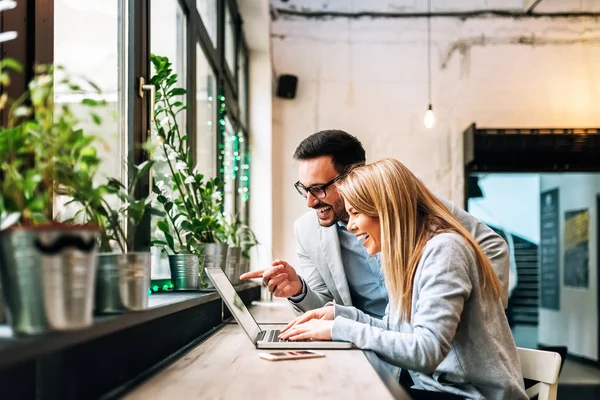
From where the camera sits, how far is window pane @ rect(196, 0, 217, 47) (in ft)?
12.5

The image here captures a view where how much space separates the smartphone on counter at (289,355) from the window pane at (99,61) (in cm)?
52

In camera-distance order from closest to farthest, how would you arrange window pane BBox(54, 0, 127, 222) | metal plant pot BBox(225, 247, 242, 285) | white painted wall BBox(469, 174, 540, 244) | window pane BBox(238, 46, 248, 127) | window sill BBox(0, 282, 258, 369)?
window sill BBox(0, 282, 258, 369), window pane BBox(54, 0, 127, 222), metal plant pot BBox(225, 247, 242, 285), window pane BBox(238, 46, 248, 127), white painted wall BBox(469, 174, 540, 244)

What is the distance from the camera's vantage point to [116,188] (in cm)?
130

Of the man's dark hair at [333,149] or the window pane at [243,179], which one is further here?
the window pane at [243,179]

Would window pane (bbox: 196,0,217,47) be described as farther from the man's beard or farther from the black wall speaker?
the black wall speaker

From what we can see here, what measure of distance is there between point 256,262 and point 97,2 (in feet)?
13.4

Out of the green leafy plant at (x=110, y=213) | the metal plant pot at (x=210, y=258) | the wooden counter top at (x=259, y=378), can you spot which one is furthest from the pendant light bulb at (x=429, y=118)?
the green leafy plant at (x=110, y=213)


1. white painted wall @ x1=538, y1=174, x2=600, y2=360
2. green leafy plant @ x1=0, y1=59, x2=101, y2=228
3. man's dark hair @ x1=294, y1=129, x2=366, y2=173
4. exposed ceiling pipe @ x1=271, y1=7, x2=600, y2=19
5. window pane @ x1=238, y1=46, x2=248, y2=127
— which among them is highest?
exposed ceiling pipe @ x1=271, y1=7, x2=600, y2=19

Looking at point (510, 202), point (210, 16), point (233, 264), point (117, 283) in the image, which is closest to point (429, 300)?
point (117, 283)

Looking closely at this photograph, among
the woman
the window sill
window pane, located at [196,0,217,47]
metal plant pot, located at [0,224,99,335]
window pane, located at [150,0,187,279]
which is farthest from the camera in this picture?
window pane, located at [196,0,217,47]

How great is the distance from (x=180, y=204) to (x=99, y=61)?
0.68m

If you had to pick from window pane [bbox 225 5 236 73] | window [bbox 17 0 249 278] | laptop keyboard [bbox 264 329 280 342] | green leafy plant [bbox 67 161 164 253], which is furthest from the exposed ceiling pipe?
green leafy plant [bbox 67 161 164 253]

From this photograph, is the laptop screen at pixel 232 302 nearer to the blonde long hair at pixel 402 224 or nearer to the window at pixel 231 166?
the blonde long hair at pixel 402 224

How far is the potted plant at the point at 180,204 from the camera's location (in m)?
2.17
